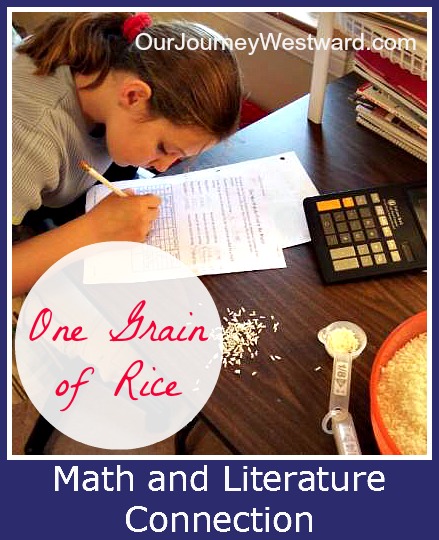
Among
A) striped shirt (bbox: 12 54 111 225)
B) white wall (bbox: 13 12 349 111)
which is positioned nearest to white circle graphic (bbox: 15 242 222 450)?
striped shirt (bbox: 12 54 111 225)

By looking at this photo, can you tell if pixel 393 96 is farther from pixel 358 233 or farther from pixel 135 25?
pixel 135 25

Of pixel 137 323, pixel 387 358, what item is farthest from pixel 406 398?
pixel 137 323

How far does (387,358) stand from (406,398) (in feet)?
0.16

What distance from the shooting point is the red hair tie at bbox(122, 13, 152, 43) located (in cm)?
83

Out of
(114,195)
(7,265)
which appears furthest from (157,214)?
(7,265)

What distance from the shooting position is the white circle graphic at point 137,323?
2.23ft

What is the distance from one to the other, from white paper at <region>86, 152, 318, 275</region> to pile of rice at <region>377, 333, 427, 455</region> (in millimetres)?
208

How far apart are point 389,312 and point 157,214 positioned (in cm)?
34

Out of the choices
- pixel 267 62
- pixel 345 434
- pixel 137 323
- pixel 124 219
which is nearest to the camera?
pixel 345 434

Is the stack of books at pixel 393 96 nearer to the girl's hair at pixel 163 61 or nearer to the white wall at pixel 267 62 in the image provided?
the girl's hair at pixel 163 61

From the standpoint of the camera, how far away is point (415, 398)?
0.61 meters

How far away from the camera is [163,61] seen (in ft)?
2.64

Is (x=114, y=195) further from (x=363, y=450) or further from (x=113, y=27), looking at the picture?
(x=363, y=450)

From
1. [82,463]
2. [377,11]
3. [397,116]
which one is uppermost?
[377,11]
